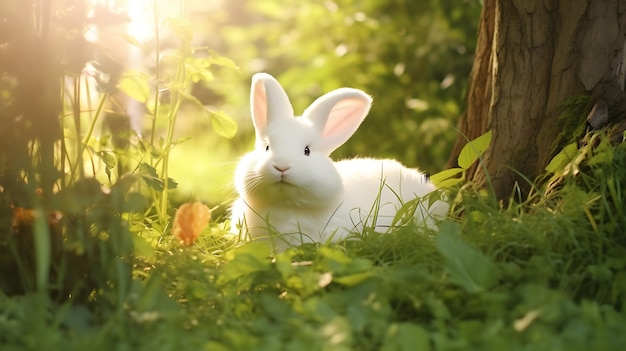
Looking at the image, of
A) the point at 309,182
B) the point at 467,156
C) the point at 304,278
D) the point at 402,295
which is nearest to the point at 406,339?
the point at 402,295

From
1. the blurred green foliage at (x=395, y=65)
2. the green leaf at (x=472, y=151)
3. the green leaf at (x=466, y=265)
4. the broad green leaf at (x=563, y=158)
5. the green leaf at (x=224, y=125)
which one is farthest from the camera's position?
the blurred green foliage at (x=395, y=65)

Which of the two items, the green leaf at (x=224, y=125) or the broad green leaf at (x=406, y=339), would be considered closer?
the broad green leaf at (x=406, y=339)

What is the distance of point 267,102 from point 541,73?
115cm

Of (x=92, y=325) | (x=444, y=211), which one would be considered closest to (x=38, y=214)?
(x=92, y=325)

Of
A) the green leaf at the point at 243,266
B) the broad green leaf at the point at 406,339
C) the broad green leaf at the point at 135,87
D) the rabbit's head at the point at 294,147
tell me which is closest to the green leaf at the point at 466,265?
the broad green leaf at the point at 406,339

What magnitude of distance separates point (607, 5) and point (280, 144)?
1400mm

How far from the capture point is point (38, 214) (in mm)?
2105

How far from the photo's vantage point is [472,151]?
3.26m

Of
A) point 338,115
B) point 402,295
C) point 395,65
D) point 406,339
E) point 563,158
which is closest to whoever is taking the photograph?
point 406,339

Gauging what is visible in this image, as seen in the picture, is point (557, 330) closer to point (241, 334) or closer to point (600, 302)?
point (600, 302)

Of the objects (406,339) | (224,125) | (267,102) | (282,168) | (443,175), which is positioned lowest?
(406,339)

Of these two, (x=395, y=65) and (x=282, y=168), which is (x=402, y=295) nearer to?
(x=282, y=168)

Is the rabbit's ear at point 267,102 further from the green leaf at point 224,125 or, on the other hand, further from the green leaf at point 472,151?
the green leaf at point 472,151

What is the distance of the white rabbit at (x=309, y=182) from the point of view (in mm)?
3041
